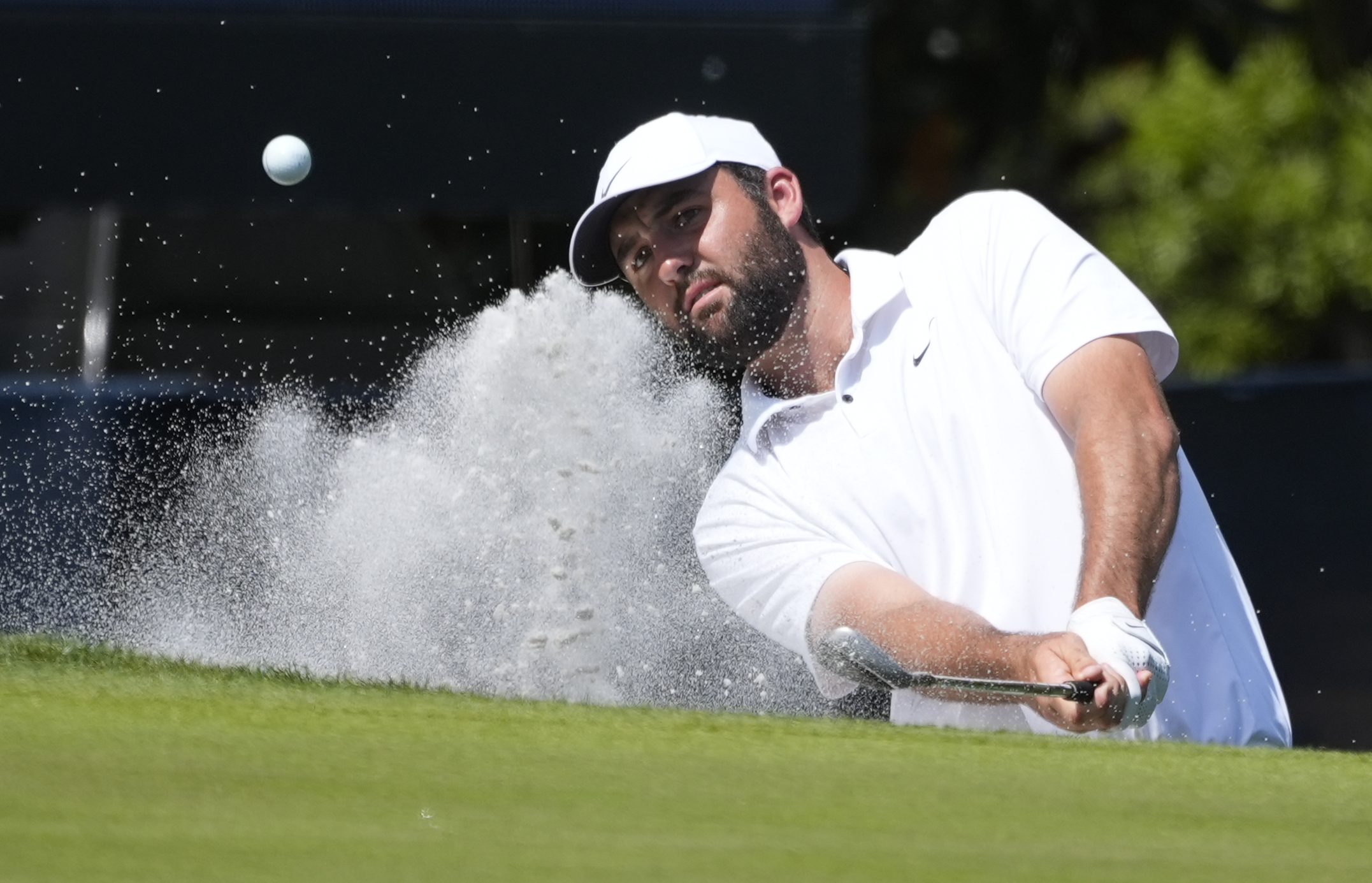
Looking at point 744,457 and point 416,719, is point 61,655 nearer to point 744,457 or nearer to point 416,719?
point 416,719

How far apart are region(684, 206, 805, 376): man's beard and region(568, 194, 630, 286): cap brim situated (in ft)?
0.71

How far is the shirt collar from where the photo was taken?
12.0 ft

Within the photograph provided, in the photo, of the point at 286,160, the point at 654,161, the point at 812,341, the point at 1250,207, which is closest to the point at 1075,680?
the point at 812,341

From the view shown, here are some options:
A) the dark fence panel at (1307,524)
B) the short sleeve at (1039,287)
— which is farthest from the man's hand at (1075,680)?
the dark fence panel at (1307,524)

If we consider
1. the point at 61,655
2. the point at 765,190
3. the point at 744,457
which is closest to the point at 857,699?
the point at 744,457

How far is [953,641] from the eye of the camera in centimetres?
319

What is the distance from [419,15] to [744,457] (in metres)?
1.64

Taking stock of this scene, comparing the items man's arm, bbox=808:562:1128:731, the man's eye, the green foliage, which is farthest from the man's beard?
the green foliage

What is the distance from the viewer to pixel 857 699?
3.89 meters

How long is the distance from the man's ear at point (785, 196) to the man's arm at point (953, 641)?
2.42 feet

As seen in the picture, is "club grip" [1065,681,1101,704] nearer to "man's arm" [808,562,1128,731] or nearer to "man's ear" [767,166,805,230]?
"man's arm" [808,562,1128,731]

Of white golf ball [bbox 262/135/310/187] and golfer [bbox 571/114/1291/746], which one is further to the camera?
white golf ball [bbox 262/135/310/187]

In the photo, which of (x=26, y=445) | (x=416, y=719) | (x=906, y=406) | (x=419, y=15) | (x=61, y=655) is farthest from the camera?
(x=419, y=15)

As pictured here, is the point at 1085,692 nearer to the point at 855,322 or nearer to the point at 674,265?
the point at 855,322
